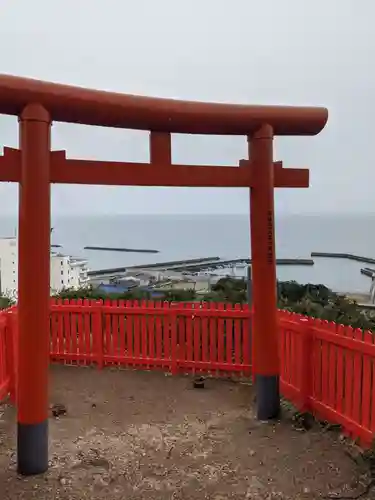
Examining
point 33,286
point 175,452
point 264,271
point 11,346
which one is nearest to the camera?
point 33,286

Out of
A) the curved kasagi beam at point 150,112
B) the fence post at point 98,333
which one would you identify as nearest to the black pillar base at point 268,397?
the curved kasagi beam at point 150,112

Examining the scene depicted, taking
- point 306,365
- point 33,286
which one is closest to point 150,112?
point 33,286

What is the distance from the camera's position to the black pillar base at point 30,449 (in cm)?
436

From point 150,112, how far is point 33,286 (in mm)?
2107

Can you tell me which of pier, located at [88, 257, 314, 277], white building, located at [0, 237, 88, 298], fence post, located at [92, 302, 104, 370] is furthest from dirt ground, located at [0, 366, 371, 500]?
pier, located at [88, 257, 314, 277]

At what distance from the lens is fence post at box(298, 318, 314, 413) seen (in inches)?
221

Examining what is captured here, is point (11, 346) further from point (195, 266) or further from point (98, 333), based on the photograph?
point (195, 266)

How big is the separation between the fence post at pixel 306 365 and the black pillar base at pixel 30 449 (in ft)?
9.80

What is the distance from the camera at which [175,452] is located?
486cm

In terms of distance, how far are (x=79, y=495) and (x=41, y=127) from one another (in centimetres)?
318

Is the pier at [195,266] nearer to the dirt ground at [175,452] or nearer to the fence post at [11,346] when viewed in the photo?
the dirt ground at [175,452]

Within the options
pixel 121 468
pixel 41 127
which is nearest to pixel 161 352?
pixel 121 468

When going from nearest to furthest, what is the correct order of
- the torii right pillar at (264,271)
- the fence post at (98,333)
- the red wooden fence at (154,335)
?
the torii right pillar at (264,271)
the red wooden fence at (154,335)
the fence post at (98,333)

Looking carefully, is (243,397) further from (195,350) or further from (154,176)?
(154,176)
